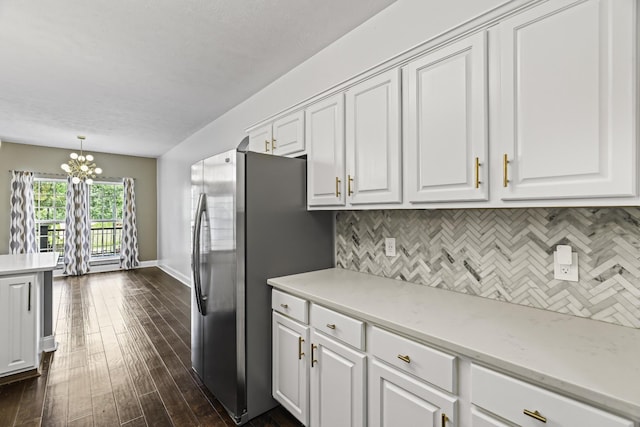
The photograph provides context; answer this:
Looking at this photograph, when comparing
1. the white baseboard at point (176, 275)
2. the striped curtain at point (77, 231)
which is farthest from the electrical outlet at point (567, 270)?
the striped curtain at point (77, 231)

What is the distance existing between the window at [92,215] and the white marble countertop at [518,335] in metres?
7.19

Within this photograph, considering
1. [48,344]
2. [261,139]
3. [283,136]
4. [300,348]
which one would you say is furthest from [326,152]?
[48,344]

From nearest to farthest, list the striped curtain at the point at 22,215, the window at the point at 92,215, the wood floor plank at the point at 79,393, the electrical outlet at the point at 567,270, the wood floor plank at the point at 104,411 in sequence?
the electrical outlet at the point at 567,270 < the wood floor plank at the point at 104,411 < the wood floor plank at the point at 79,393 < the striped curtain at the point at 22,215 < the window at the point at 92,215

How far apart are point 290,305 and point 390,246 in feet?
2.60

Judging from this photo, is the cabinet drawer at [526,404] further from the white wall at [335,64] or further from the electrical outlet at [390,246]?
the white wall at [335,64]

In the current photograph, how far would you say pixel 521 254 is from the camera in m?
1.50

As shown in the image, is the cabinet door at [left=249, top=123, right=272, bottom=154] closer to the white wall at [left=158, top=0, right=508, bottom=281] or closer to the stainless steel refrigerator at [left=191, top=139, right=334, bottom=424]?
the white wall at [left=158, top=0, right=508, bottom=281]

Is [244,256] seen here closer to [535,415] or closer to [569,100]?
[535,415]

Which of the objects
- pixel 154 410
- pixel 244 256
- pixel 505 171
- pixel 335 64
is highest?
pixel 335 64

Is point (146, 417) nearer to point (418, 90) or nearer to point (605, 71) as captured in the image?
point (418, 90)

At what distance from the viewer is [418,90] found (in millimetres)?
1587

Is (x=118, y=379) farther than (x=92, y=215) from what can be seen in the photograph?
No

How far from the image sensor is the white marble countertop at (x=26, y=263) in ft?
7.97

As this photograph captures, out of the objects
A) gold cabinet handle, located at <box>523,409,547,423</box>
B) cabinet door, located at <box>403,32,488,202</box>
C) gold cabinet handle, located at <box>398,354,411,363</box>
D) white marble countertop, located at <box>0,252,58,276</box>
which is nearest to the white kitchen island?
white marble countertop, located at <box>0,252,58,276</box>
